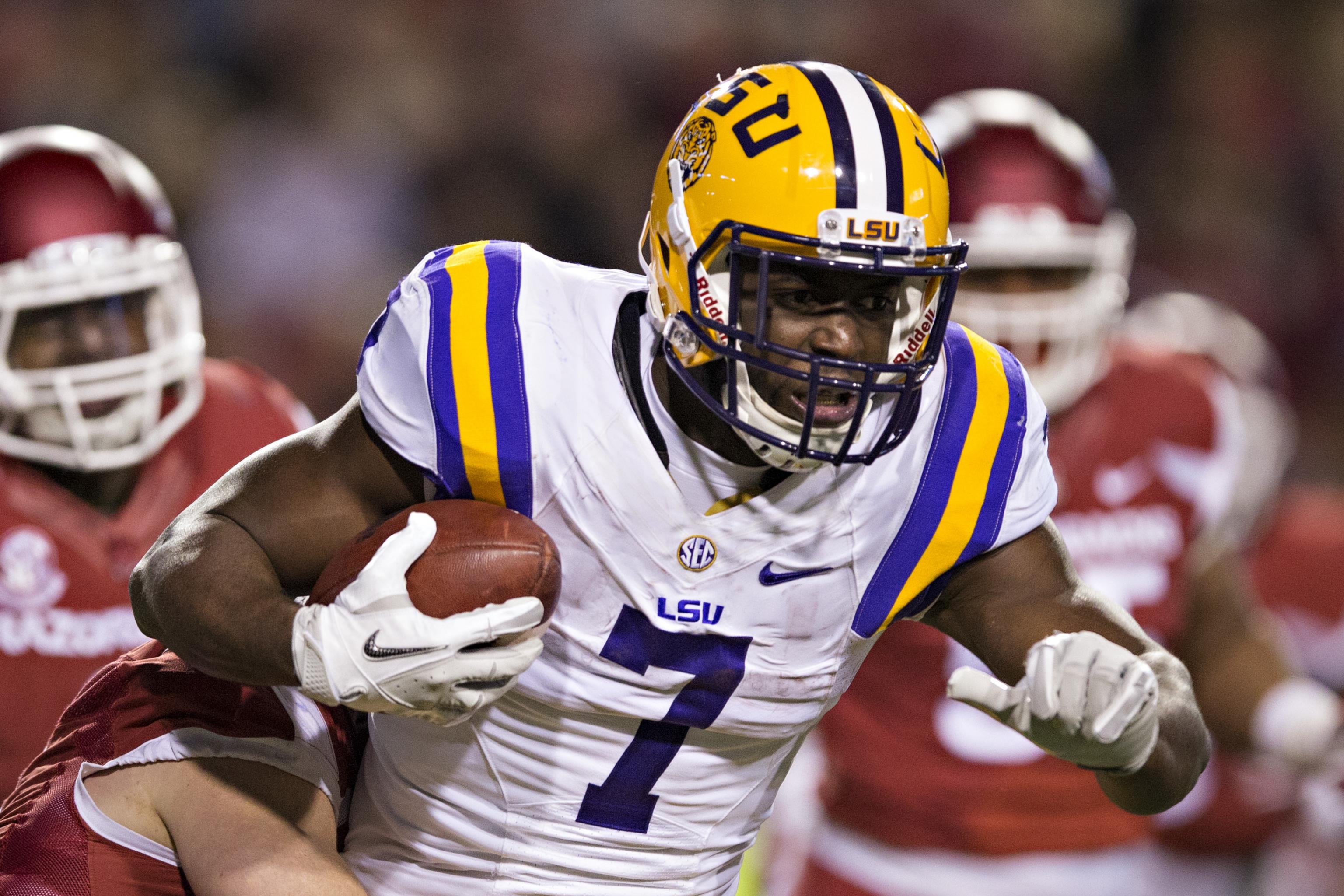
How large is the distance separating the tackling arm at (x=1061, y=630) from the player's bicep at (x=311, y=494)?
0.69 m

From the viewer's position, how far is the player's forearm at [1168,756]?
6.24 feet

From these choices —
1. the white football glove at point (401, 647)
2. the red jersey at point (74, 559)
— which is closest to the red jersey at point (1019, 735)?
the red jersey at point (74, 559)

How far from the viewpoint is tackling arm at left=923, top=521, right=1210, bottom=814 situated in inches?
75.7

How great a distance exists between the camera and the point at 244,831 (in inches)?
75.2

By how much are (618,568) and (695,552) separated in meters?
0.09

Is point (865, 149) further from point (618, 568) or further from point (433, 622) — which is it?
point (433, 622)

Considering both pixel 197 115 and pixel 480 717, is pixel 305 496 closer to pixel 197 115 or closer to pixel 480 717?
pixel 480 717

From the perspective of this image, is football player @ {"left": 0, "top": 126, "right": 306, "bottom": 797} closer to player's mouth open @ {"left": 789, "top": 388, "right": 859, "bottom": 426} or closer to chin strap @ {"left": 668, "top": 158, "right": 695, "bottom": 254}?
chin strap @ {"left": 668, "top": 158, "right": 695, "bottom": 254}

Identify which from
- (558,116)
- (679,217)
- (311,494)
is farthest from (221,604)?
(558,116)

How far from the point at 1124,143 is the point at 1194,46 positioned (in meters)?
0.47

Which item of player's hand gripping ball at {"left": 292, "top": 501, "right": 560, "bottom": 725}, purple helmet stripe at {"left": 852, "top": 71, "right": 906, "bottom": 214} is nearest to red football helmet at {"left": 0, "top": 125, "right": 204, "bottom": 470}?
player's hand gripping ball at {"left": 292, "top": 501, "right": 560, "bottom": 725}

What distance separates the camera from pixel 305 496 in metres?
1.90

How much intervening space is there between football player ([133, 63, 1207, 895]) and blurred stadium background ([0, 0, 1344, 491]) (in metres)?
3.51

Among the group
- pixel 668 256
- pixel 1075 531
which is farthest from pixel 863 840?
pixel 668 256
